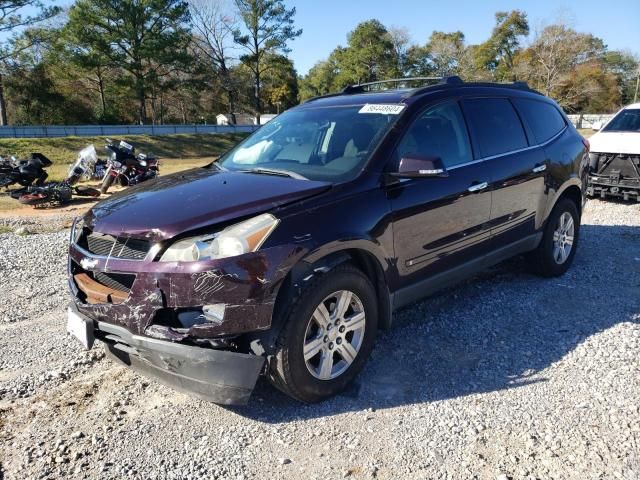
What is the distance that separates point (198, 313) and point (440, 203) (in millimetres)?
1968

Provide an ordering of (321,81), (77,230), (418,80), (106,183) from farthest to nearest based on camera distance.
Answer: (321,81) < (106,183) < (418,80) < (77,230)

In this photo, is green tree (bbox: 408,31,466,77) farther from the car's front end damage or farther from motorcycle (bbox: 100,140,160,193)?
the car's front end damage

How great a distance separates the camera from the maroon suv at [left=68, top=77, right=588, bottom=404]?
2701 millimetres

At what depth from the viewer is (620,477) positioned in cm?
251

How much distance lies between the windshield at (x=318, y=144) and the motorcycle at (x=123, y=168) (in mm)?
9195

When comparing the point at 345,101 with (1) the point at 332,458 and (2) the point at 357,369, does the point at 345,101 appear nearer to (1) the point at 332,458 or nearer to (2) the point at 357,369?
(2) the point at 357,369

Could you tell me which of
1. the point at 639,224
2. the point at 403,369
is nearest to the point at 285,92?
the point at 639,224

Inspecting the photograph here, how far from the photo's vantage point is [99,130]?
111 ft

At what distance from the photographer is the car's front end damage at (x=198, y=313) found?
2654 mm


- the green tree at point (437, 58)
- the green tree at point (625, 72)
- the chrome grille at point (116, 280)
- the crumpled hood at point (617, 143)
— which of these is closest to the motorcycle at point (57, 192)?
the chrome grille at point (116, 280)

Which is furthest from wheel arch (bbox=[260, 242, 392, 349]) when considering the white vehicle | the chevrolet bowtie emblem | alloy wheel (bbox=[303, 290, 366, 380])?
the white vehicle

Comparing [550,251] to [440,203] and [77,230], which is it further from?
[77,230]

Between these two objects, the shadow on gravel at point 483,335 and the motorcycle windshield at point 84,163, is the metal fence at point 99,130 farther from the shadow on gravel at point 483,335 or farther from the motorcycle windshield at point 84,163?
the shadow on gravel at point 483,335

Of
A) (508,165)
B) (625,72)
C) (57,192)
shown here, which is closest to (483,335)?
(508,165)
